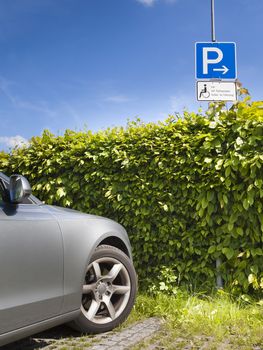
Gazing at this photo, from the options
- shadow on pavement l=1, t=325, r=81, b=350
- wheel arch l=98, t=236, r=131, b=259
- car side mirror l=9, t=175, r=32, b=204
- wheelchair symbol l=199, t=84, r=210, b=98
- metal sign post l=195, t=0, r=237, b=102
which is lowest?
shadow on pavement l=1, t=325, r=81, b=350

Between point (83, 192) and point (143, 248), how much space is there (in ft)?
3.53

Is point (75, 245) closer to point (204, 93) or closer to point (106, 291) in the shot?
point (106, 291)

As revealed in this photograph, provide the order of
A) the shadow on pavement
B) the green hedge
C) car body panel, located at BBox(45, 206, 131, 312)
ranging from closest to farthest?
1. car body panel, located at BBox(45, 206, 131, 312)
2. the shadow on pavement
3. the green hedge

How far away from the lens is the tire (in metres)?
3.71

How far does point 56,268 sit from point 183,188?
86.1 inches

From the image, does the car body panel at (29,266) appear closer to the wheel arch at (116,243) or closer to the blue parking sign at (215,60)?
the wheel arch at (116,243)

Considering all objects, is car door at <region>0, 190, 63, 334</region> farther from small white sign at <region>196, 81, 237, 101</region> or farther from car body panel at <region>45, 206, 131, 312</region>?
small white sign at <region>196, 81, 237, 101</region>

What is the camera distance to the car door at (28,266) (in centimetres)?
278

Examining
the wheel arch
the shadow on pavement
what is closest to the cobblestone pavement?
the shadow on pavement

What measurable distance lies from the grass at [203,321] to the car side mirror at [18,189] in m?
1.50

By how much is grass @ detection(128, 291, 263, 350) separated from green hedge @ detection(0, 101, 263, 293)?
33 cm

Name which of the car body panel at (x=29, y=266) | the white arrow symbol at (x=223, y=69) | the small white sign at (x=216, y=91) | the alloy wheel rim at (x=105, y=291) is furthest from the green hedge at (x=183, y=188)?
the car body panel at (x=29, y=266)

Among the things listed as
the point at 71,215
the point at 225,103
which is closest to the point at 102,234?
the point at 71,215

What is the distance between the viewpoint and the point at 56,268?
127 inches
